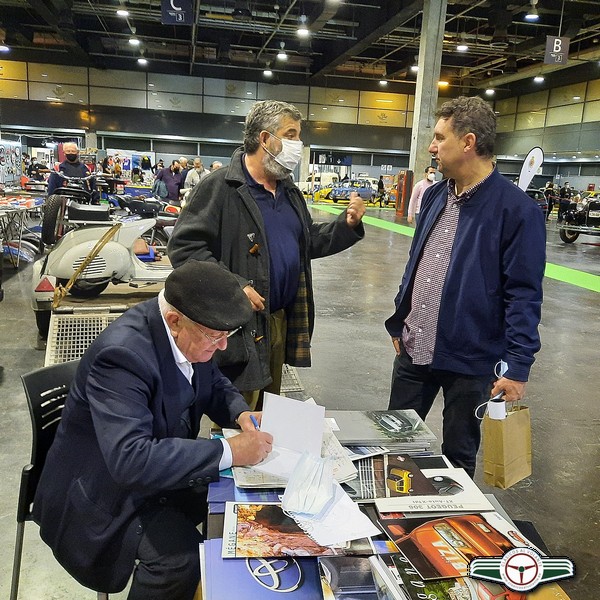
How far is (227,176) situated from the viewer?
219cm

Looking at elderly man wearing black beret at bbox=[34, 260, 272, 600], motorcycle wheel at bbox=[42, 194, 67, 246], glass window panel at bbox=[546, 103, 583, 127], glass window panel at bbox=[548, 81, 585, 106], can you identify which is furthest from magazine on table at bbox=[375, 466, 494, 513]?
glass window panel at bbox=[548, 81, 585, 106]

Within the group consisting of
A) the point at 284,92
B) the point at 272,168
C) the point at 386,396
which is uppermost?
the point at 284,92

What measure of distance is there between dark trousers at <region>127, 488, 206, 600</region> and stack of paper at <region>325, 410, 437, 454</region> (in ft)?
1.55

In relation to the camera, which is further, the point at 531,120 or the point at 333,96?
the point at 531,120

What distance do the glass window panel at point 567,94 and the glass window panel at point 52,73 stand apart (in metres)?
19.7

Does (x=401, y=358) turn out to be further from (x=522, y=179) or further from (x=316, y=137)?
(x=316, y=137)

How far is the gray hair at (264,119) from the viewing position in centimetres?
221

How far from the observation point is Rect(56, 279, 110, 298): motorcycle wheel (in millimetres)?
4043

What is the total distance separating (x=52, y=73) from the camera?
891 inches

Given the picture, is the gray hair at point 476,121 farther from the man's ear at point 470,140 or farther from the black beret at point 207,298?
the black beret at point 207,298

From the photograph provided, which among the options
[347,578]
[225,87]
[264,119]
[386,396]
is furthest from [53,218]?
[225,87]

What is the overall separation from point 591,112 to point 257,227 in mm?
24244

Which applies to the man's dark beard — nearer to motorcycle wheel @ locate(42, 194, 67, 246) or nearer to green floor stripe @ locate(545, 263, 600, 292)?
motorcycle wheel @ locate(42, 194, 67, 246)

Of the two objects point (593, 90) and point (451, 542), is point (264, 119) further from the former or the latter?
point (593, 90)
